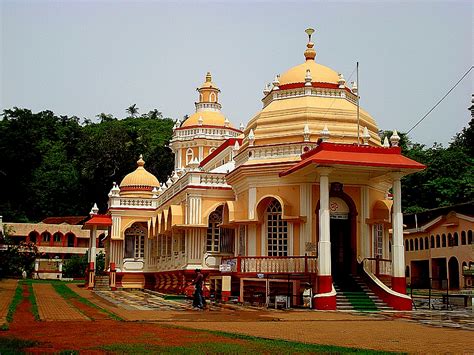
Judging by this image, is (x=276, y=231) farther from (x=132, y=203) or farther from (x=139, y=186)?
(x=139, y=186)

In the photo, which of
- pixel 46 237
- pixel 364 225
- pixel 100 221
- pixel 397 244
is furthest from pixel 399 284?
pixel 46 237

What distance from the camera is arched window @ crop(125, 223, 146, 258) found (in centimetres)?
3553

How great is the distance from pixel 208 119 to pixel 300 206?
20.8 m

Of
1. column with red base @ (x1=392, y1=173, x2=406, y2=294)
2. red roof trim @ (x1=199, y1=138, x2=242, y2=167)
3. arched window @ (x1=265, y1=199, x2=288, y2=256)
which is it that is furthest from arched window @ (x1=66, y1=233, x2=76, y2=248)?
column with red base @ (x1=392, y1=173, x2=406, y2=294)

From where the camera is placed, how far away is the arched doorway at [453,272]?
39.2m

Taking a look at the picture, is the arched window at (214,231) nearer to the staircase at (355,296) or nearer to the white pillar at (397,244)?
the staircase at (355,296)

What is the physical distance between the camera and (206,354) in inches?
346

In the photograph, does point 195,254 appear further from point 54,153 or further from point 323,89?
Answer: point 54,153

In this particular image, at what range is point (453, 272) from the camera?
40.2m

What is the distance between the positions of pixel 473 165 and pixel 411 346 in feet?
134

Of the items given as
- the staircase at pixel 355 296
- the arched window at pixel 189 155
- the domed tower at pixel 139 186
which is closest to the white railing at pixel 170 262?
the domed tower at pixel 139 186

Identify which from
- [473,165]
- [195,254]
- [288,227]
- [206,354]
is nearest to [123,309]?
[288,227]

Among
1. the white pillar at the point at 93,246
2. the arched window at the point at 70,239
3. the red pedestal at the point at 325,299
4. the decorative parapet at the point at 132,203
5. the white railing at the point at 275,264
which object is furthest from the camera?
the arched window at the point at 70,239

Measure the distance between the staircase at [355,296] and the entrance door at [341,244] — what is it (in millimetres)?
743
